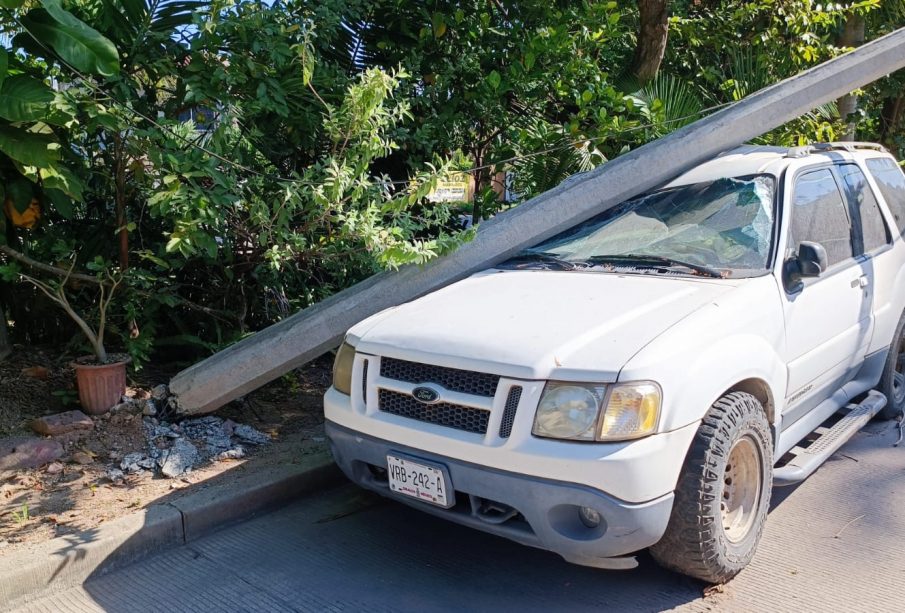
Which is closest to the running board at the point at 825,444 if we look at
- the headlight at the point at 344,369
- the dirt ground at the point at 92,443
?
the headlight at the point at 344,369

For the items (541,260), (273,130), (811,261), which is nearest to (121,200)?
(273,130)

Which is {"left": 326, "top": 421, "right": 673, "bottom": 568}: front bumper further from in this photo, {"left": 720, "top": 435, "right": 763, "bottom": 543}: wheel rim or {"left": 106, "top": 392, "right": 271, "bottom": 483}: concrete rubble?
{"left": 106, "top": 392, "right": 271, "bottom": 483}: concrete rubble

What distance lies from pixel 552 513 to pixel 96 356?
329 cm

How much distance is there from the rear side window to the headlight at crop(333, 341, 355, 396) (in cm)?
375

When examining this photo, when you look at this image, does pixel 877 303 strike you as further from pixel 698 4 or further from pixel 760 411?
pixel 698 4

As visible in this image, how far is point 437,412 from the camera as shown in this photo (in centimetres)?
323

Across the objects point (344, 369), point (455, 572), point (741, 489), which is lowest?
point (455, 572)

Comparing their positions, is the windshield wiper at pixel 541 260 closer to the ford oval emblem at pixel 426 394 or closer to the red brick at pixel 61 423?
the ford oval emblem at pixel 426 394

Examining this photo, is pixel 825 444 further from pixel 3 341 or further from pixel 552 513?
pixel 3 341

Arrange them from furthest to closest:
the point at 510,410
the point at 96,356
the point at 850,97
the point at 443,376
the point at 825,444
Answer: the point at 850,97 < the point at 96,356 < the point at 825,444 < the point at 443,376 < the point at 510,410

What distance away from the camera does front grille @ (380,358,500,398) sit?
309cm

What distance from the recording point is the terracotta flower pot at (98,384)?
15.1 ft

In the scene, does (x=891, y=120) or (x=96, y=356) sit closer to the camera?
(x=96, y=356)

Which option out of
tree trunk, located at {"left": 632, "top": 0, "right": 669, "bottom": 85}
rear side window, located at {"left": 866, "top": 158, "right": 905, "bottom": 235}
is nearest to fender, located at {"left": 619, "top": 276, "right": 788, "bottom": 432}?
rear side window, located at {"left": 866, "top": 158, "right": 905, "bottom": 235}
